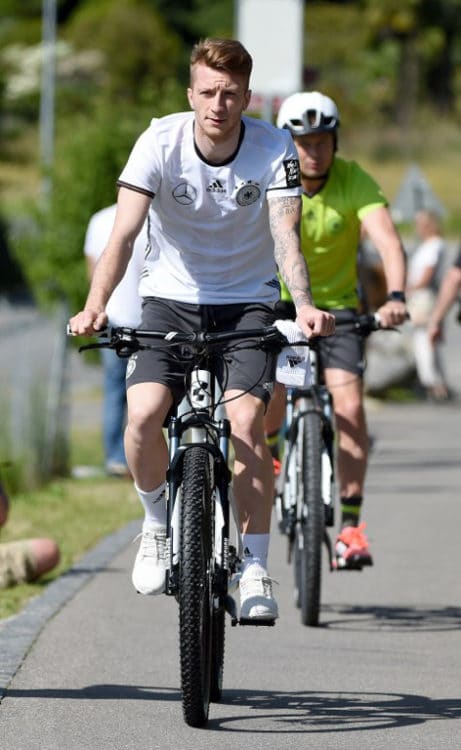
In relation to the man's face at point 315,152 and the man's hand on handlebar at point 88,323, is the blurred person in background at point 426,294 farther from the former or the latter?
the man's hand on handlebar at point 88,323

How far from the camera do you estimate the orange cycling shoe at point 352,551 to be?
25.1ft

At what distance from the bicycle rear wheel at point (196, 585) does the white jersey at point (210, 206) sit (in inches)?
27.5

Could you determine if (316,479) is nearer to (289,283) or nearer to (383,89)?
(289,283)

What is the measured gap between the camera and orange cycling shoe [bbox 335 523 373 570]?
25.1 feet

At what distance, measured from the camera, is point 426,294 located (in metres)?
20.3

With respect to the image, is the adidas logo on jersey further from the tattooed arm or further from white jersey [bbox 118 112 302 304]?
the tattooed arm

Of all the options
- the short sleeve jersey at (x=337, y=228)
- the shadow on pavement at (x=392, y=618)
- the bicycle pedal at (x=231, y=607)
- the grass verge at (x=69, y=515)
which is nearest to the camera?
the bicycle pedal at (x=231, y=607)

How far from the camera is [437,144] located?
6969 centimetres

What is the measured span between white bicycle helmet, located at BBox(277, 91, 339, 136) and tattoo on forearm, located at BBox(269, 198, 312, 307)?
6.10 ft

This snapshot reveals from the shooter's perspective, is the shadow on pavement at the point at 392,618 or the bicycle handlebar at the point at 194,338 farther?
the shadow on pavement at the point at 392,618

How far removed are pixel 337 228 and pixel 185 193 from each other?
79.5 inches

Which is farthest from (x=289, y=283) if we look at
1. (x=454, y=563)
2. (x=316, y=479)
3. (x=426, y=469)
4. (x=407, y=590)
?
(x=426, y=469)

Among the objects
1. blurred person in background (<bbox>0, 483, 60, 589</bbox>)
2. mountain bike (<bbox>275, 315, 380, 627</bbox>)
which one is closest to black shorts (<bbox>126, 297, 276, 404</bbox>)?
mountain bike (<bbox>275, 315, 380, 627</bbox>)

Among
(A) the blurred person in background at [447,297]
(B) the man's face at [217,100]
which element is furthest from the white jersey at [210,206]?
(A) the blurred person in background at [447,297]
